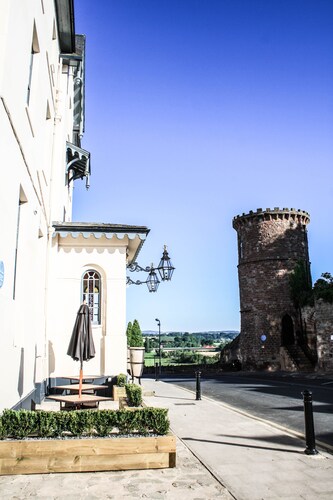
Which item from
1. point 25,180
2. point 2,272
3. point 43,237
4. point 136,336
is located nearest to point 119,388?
point 43,237

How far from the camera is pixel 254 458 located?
6.38 metres

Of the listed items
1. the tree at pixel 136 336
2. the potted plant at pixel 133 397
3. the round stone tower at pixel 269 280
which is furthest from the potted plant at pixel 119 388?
the round stone tower at pixel 269 280

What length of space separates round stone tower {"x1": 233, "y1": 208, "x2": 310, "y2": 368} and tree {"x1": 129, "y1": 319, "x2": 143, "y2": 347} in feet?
41.3

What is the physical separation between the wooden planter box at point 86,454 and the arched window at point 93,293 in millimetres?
7402

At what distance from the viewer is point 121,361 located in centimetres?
1247

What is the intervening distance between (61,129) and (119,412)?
35.4ft

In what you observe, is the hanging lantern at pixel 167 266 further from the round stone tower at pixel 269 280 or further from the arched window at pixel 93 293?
the round stone tower at pixel 269 280

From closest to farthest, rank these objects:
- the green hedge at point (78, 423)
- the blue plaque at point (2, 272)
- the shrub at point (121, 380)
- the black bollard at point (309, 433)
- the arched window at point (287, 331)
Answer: the green hedge at point (78, 423) < the blue plaque at point (2, 272) < the black bollard at point (309, 433) < the shrub at point (121, 380) < the arched window at point (287, 331)

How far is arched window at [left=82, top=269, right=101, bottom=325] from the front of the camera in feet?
42.0

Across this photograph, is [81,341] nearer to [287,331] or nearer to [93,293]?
[93,293]

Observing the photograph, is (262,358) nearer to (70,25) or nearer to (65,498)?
(70,25)

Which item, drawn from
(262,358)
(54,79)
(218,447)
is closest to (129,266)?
(54,79)

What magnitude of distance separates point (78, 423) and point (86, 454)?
0.51 meters

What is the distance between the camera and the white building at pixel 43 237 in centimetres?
647
